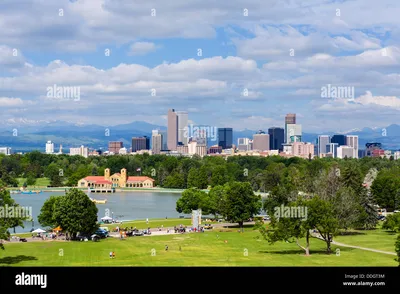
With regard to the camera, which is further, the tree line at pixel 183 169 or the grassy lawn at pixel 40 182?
the grassy lawn at pixel 40 182

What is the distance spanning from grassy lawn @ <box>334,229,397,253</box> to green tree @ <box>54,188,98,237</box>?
66.6ft

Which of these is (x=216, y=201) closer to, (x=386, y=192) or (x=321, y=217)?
(x=386, y=192)

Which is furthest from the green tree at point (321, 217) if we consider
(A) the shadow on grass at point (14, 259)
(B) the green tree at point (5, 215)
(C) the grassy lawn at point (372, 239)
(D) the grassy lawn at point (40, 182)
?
(D) the grassy lawn at point (40, 182)

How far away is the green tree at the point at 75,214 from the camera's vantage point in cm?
4950

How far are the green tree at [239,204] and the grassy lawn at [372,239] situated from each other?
34.7 feet

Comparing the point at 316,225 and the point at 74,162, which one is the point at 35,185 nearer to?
the point at 74,162

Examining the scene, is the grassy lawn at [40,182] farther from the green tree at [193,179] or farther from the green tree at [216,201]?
the green tree at [216,201]

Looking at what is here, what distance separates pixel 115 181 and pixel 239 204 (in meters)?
99.3

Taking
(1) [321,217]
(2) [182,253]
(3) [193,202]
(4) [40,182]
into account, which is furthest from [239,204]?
(4) [40,182]

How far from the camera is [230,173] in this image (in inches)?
5753

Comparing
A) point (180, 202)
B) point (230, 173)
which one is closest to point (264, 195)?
point (230, 173)

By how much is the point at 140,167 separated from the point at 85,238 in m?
124

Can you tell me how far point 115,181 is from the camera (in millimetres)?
158125
